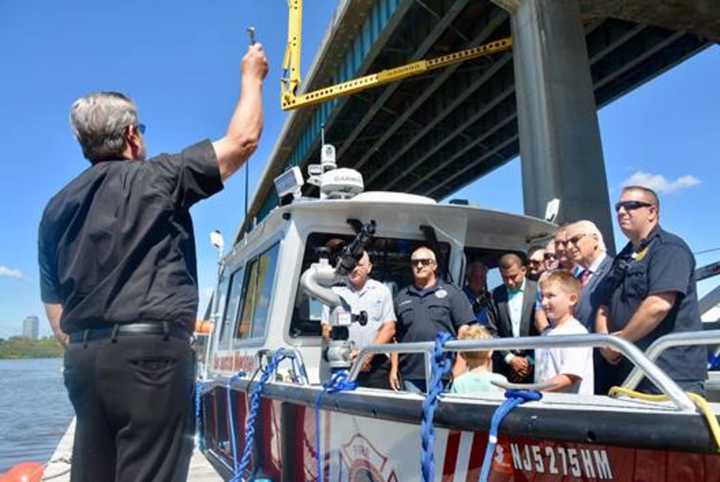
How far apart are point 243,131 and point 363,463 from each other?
156 cm

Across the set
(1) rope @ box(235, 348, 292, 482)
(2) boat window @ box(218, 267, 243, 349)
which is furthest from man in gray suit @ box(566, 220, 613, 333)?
(2) boat window @ box(218, 267, 243, 349)

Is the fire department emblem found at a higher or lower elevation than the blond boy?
lower

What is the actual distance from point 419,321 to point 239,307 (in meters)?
2.14

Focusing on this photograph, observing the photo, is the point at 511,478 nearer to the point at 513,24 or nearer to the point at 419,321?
the point at 419,321

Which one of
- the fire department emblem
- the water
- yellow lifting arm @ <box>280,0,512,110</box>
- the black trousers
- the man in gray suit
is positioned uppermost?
yellow lifting arm @ <box>280,0,512,110</box>

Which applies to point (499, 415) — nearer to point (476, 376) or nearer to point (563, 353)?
point (563, 353)

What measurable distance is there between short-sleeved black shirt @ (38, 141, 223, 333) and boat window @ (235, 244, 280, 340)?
2.66m

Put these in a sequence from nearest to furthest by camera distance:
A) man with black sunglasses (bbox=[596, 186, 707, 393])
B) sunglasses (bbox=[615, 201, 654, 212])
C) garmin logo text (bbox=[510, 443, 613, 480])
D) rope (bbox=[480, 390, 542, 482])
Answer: garmin logo text (bbox=[510, 443, 613, 480]) → rope (bbox=[480, 390, 542, 482]) → man with black sunglasses (bbox=[596, 186, 707, 393]) → sunglasses (bbox=[615, 201, 654, 212])

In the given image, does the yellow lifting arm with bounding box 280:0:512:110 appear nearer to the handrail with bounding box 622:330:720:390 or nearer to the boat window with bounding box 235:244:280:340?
the boat window with bounding box 235:244:280:340

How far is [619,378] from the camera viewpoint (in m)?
3.11

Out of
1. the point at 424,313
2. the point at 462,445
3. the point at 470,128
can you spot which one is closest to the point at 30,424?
the point at 424,313

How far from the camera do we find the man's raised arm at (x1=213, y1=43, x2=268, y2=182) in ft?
6.44

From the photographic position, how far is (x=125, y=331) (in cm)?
191

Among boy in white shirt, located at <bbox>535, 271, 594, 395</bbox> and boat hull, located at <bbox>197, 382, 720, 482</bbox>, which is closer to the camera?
boat hull, located at <bbox>197, 382, 720, 482</bbox>
